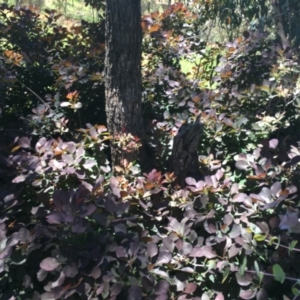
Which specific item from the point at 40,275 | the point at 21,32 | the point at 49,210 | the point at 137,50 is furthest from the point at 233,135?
the point at 21,32

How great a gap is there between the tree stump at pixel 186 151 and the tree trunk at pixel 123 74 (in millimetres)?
239

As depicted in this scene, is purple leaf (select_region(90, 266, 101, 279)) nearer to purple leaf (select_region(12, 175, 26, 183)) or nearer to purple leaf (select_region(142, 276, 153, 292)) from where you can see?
purple leaf (select_region(142, 276, 153, 292))

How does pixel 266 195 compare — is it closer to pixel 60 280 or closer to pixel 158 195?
pixel 158 195

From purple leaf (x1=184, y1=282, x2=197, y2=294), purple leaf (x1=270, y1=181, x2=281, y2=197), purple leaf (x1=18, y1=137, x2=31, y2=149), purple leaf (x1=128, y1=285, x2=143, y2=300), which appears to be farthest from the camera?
purple leaf (x1=18, y1=137, x2=31, y2=149)

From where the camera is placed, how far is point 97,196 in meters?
1.99

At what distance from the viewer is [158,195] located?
7.26 feet

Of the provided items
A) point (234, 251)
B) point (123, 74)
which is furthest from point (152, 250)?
point (123, 74)

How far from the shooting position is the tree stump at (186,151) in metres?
2.35

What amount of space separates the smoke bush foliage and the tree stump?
0.06 metres

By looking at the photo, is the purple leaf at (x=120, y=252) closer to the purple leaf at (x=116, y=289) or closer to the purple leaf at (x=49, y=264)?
the purple leaf at (x=116, y=289)

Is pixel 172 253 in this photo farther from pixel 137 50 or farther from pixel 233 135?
pixel 137 50

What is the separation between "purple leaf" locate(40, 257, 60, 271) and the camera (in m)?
1.67

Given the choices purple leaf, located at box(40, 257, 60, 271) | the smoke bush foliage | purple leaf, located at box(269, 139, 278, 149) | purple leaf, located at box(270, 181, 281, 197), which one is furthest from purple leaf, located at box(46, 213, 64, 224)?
purple leaf, located at box(269, 139, 278, 149)

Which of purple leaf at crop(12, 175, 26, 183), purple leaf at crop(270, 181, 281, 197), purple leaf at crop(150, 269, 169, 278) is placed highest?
purple leaf at crop(270, 181, 281, 197)
